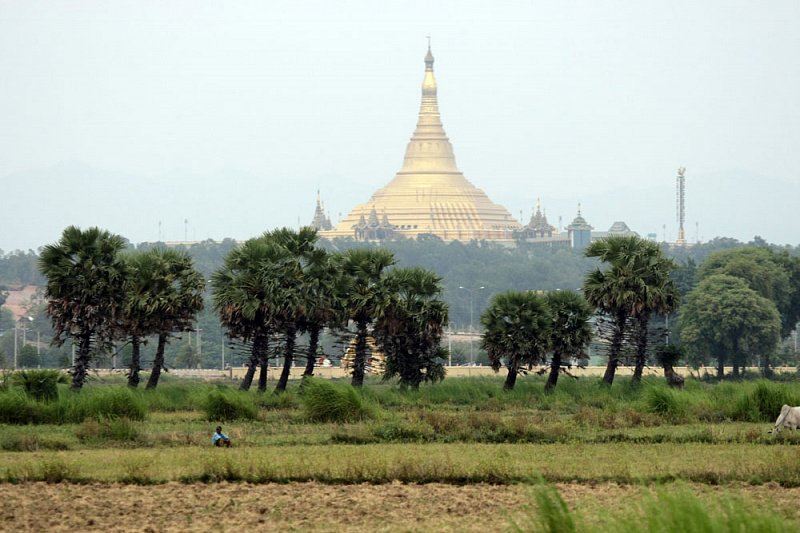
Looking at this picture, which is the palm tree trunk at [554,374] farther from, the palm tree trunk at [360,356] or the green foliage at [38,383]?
the green foliage at [38,383]

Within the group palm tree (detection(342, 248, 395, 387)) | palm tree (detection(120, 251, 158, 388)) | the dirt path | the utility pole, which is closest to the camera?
the dirt path

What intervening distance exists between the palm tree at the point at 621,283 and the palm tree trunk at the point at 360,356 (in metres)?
6.96

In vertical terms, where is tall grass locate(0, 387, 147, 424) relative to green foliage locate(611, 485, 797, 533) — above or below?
below

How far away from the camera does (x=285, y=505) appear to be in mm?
21125

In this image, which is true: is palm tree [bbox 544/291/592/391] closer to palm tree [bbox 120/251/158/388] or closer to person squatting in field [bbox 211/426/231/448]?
palm tree [bbox 120/251/158/388]

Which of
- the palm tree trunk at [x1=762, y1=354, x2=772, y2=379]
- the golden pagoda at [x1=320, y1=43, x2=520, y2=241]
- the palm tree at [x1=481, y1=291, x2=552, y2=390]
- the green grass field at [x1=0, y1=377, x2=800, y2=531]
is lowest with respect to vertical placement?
the palm tree trunk at [x1=762, y1=354, x2=772, y2=379]

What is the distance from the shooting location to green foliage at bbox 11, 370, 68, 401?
36.6 metres

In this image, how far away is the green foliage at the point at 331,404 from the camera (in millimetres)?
34156

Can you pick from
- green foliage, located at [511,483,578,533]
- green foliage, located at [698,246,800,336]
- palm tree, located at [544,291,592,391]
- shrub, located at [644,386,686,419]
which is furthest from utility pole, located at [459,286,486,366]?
green foliage, located at [511,483,578,533]

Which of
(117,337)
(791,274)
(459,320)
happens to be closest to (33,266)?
(459,320)

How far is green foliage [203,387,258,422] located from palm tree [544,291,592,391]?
14630 millimetres

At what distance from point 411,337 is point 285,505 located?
26360 mm

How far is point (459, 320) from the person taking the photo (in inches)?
5012

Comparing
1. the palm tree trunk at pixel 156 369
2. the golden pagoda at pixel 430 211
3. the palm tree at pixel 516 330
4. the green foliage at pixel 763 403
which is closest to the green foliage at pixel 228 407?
the palm tree trunk at pixel 156 369
